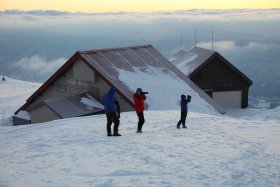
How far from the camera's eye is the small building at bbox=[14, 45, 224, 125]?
22.3 meters

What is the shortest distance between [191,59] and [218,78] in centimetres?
268

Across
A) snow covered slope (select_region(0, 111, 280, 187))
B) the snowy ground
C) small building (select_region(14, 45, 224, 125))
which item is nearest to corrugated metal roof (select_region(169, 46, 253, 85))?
small building (select_region(14, 45, 224, 125))

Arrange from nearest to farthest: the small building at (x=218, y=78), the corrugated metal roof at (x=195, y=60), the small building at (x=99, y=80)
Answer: the small building at (x=99, y=80), the corrugated metal roof at (x=195, y=60), the small building at (x=218, y=78)

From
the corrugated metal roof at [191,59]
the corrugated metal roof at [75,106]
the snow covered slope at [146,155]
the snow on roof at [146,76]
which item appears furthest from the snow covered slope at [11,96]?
the snow covered slope at [146,155]

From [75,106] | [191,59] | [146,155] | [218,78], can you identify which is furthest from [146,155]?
[191,59]

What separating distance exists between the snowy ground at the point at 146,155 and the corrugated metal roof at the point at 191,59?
16737 mm

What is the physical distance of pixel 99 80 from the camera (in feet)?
77.0

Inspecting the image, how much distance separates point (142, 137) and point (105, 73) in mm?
9762

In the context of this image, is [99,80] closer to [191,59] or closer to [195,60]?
[195,60]

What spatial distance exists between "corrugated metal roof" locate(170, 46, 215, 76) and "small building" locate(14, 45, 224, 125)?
18.9ft

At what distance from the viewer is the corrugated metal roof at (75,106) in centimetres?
2173

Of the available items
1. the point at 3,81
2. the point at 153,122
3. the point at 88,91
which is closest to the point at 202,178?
the point at 153,122

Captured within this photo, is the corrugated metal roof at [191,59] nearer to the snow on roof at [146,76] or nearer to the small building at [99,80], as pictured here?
the small building at [99,80]

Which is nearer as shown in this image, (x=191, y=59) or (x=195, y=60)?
(x=195, y=60)
